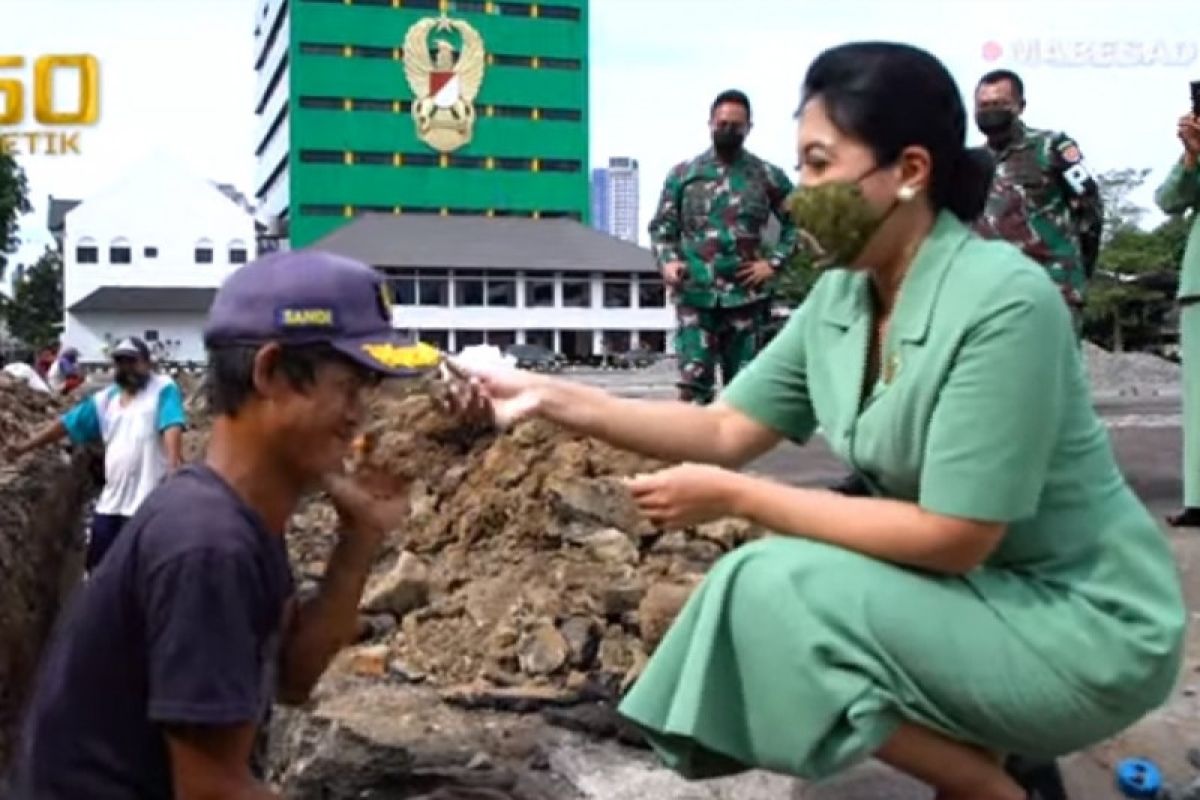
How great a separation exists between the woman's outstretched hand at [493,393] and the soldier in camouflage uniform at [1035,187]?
347cm

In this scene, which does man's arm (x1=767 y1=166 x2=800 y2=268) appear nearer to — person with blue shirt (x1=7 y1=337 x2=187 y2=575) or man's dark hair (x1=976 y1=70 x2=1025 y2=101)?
man's dark hair (x1=976 y1=70 x2=1025 y2=101)

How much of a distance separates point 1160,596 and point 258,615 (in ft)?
4.68

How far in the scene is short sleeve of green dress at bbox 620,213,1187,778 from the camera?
7.91ft

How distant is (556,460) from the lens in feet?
25.6

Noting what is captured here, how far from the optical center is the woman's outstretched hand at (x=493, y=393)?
3.19 metres

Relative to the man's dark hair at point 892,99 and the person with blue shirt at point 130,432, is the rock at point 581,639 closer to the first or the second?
the man's dark hair at point 892,99

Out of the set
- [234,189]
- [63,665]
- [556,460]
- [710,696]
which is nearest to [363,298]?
[63,665]

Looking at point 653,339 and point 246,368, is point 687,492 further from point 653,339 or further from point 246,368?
point 653,339

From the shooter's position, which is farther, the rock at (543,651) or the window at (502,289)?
the window at (502,289)

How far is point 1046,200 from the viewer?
6.39 meters

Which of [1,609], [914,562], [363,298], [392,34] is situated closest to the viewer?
[363,298]

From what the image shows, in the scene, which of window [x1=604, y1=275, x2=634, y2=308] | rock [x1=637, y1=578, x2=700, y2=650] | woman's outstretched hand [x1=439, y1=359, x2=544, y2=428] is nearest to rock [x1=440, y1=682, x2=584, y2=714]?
rock [x1=637, y1=578, x2=700, y2=650]

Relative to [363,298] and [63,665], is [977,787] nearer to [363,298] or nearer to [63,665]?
[363,298]

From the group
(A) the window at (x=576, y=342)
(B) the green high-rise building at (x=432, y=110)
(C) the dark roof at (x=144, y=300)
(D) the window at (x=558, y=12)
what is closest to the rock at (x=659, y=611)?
(A) the window at (x=576, y=342)
